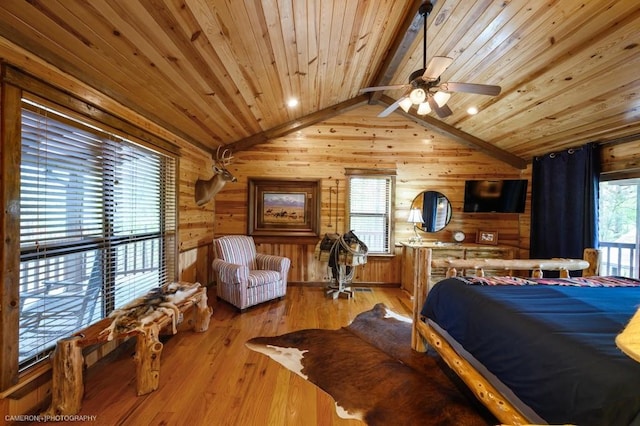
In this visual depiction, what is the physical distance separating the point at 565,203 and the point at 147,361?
548 centimetres

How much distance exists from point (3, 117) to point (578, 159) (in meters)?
5.99

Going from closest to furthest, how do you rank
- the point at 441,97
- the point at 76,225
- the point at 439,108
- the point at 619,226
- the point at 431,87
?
the point at 76,225, the point at 431,87, the point at 441,97, the point at 439,108, the point at 619,226

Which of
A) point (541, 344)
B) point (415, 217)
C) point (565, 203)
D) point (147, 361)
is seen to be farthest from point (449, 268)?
point (565, 203)

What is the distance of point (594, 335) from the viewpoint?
1274 mm

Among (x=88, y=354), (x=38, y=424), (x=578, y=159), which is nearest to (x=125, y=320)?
(x=88, y=354)

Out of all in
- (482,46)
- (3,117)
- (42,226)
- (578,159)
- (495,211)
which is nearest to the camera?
(3,117)

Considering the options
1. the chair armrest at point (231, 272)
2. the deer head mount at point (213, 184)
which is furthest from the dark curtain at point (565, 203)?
the deer head mount at point (213, 184)

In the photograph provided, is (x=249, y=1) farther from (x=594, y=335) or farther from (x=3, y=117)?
(x=594, y=335)

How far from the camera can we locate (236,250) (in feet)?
13.3

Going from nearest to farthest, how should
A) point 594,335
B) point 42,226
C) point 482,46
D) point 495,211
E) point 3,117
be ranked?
point 594,335 < point 3,117 < point 42,226 < point 482,46 < point 495,211

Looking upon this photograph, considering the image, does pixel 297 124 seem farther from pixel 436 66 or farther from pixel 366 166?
pixel 436 66

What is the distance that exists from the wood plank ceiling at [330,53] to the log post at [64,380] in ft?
6.37

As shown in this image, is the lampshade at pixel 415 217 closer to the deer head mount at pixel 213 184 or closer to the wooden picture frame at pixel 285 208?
the wooden picture frame at pixel 285 208

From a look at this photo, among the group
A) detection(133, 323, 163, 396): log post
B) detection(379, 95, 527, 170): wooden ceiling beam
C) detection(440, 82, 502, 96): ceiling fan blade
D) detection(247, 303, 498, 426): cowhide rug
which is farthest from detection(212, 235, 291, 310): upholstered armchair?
detection(379, 95, 527, 170): wooden ceiling beam
